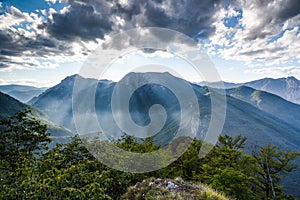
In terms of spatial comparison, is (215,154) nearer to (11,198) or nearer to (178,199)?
(178,199)

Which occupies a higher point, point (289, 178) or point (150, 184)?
point (150, 184)

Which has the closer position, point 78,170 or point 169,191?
point 169,191

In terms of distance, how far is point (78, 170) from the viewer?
39.3ft

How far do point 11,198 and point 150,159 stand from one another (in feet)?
51.5

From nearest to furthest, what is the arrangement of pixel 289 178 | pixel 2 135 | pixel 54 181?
pixel 54 181 → pixel 2 135 → pixel 289 178

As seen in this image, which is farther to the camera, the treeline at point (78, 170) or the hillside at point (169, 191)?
the hillside at point (169, 191)

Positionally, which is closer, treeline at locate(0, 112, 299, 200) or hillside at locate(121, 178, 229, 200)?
treeline at locate(0, 112, 299, 200)

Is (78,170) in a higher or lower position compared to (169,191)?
lower

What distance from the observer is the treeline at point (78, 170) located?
890 centimetres

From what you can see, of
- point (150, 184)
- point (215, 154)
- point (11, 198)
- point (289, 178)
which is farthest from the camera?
point (289, 178)

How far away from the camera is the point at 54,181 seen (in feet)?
30.3

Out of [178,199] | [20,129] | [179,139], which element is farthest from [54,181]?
[179,139]

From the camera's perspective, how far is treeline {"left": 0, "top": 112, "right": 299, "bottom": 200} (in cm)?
890

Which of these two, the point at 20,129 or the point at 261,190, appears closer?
the point at 20,129
